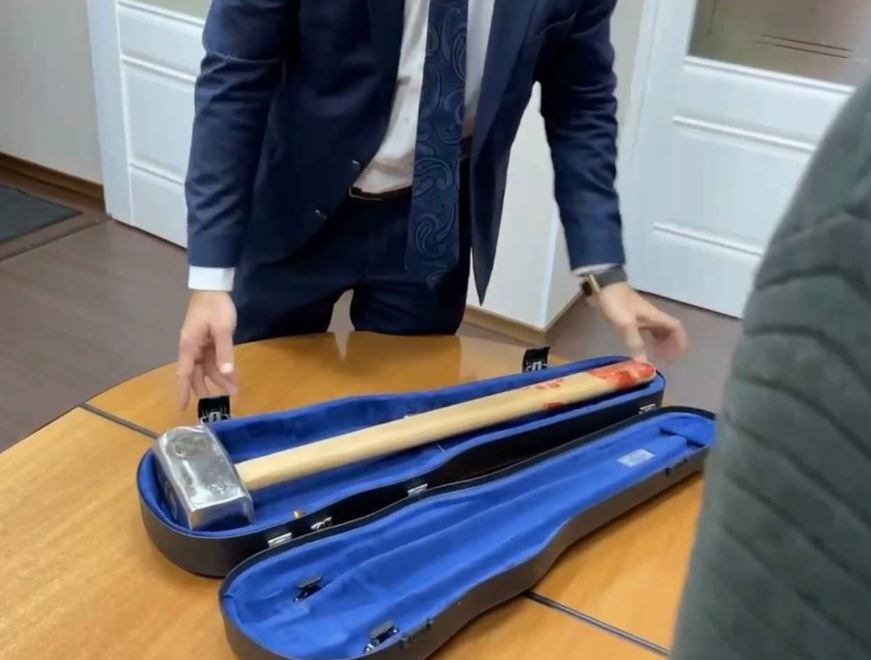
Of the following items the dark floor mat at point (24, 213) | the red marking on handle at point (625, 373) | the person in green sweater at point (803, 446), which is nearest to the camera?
the person in green sweater at point (803, 446)

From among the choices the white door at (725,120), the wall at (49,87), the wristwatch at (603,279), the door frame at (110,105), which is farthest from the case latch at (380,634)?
the wall at (49,87)

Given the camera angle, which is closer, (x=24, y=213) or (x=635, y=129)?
(x=635, y=129)

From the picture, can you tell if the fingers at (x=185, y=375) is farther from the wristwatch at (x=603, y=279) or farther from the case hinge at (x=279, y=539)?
the wristwatch at (x=603, y=279)

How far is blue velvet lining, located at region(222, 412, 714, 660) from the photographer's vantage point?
75cm

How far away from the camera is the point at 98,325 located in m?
2.45

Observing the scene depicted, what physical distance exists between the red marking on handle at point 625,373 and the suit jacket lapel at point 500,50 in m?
0.31

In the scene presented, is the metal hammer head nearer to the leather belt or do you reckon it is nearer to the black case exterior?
the black case exterior

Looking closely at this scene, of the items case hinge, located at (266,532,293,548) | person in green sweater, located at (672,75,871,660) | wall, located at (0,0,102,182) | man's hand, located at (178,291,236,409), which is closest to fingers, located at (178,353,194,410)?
man's hand, located at (178,291,236,409)

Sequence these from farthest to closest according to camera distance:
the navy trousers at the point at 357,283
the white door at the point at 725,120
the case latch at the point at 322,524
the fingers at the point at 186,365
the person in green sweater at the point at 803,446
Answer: the white door at the point at 725,120 < the navy trousers at the point at 357,283 < the fingers at the point at 186,365 < the case latch at the point at 322,524 < the person in green sweater at the point at 803,446

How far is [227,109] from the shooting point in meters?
1.01

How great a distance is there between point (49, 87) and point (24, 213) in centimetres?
44

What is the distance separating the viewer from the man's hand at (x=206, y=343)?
3.19ft

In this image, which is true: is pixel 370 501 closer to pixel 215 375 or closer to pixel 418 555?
pixel 418 555

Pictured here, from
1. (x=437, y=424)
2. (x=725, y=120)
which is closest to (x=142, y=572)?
(x=437, y=424)
